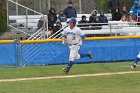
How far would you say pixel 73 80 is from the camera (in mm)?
15273

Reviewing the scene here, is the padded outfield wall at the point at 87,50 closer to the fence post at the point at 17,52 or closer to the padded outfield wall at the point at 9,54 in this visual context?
the fence post at the point at 17,52

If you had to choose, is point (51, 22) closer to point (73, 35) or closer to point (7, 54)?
point (7, 54)

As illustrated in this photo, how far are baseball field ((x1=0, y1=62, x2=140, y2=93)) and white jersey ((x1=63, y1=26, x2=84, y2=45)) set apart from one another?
3.58 ft

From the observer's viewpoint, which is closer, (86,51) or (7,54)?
(7,54)

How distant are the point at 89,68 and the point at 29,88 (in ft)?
18.7

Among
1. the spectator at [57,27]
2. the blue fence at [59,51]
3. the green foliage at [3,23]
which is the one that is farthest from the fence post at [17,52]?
the green foliage at [3,23]

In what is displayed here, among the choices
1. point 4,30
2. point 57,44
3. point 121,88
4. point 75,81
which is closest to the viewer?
point 121,88

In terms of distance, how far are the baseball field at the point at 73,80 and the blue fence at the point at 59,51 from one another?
1.32 meters

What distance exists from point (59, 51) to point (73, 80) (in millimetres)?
6337

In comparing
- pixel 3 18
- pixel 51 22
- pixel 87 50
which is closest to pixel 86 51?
pixel 87 50

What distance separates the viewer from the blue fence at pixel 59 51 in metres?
20.6

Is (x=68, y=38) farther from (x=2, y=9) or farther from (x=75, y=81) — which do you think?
(x=2, y=9)

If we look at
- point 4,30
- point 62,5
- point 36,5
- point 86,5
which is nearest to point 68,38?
point 4,30

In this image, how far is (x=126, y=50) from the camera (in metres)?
22.5
